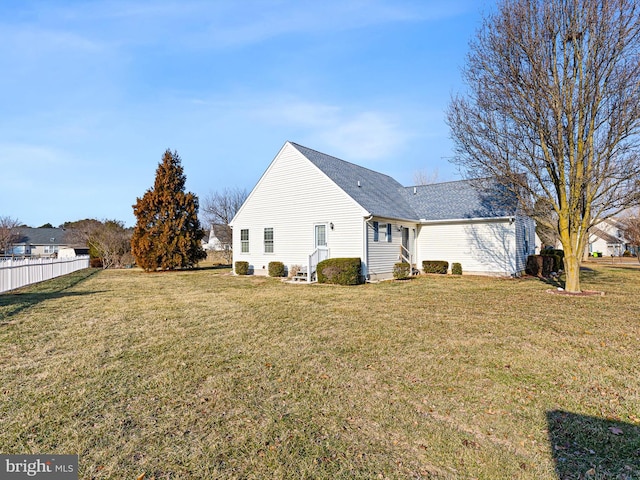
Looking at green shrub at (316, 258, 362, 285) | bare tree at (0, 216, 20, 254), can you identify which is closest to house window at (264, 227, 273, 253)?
green shrub at (316, 258, 362, 285)

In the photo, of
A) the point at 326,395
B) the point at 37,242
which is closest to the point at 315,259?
the point at 326,395

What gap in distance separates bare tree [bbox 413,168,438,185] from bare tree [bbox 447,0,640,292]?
101 feet

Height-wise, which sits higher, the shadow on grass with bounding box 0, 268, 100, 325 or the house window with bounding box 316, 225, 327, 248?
the house window with bounding box 316, 225, 327, 248

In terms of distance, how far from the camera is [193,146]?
73.0 feet

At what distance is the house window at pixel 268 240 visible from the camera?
18.5 meters

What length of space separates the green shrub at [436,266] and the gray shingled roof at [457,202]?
2.27 m

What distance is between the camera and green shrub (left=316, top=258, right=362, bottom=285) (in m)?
14.1

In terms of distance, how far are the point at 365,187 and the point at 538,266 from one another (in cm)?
976

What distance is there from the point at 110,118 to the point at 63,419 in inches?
604

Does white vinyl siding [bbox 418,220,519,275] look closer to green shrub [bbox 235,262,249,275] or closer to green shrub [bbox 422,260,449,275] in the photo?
green shrub [bbox 422,260,449,275]

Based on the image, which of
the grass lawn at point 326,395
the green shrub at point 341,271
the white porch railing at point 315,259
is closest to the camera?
the grass lawn at point 326,395

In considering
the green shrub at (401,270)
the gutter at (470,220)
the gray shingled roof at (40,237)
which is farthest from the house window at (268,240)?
the gray shingled roof at (40,237)

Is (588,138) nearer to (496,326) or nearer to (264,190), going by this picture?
(496,326)

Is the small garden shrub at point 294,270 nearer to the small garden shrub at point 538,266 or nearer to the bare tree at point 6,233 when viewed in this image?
the small garden shrub at point 538,266
